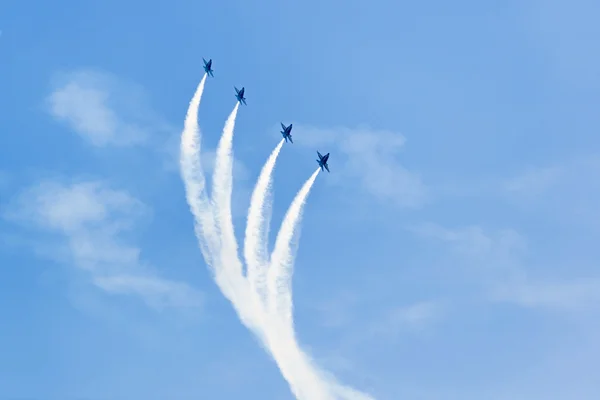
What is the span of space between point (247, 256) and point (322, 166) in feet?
93.0

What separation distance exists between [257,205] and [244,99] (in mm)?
34011

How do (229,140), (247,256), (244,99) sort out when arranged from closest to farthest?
(247,256) → (229,140) → (244,99)

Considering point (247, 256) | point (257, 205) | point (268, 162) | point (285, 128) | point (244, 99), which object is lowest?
point (247, 256)

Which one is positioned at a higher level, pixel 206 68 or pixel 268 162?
pixel 206 68

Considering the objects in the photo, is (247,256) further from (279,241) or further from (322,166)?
(322,166)

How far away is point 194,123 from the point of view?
160125mm

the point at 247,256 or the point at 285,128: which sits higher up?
the point at 285,128

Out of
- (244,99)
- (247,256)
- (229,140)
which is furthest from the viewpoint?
(244,99)

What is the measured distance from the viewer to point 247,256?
148 m

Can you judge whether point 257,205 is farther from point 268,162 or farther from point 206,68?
point 206,68

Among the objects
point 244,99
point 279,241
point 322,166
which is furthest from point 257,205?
point 244,99

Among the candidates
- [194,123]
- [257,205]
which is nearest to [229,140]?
[194,123]

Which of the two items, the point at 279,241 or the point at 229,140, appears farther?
the point at 229,140

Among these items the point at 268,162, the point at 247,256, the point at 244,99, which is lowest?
the point at 247,256
